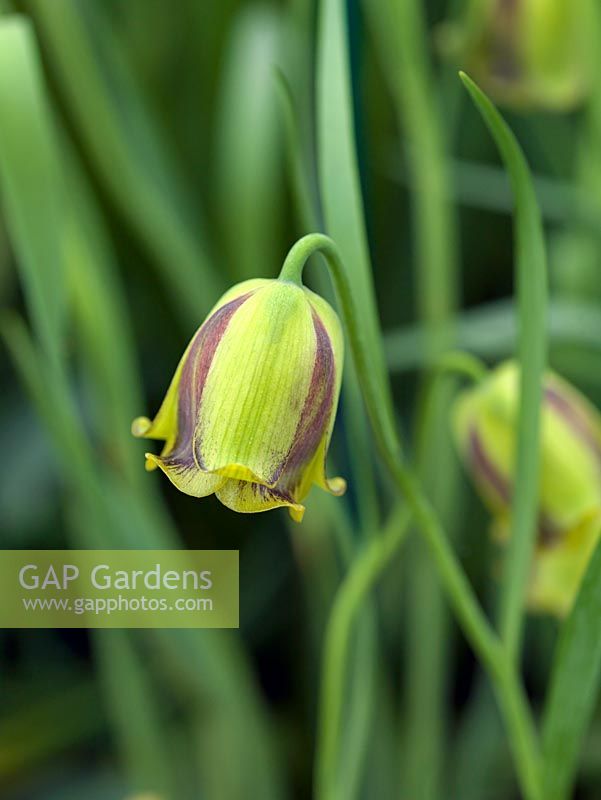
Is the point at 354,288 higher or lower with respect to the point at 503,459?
higher

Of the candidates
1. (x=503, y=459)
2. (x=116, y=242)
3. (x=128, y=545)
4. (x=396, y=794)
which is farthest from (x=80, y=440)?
(x=116, y=242)

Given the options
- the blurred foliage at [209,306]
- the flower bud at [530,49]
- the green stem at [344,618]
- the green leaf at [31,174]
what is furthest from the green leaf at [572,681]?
the flower bud at [530,49]

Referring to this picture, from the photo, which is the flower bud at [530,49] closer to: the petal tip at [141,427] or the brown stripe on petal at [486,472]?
the brown stripe on petal at [486,472]

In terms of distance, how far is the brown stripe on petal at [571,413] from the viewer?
2.13ft

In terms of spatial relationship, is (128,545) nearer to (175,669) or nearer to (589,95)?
(175,669)

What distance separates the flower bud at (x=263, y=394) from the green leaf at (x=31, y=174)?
0.23 meters

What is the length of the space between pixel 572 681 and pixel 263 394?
0.22 m

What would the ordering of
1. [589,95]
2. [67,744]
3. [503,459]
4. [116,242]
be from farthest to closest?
[116,242], [67,744], [589,95], [503,459]

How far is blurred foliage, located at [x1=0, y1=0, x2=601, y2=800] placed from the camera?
67 cm

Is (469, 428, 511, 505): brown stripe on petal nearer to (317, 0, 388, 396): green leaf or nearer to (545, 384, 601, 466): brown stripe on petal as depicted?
(545, 384, 601, 466): brown stripe on petal

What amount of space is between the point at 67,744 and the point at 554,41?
2.42 ft

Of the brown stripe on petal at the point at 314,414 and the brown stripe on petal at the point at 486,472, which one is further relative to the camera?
the brown stripe on petal at the point at 486,472

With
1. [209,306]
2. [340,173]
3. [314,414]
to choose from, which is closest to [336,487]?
[314,414]

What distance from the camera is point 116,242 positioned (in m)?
1.17
